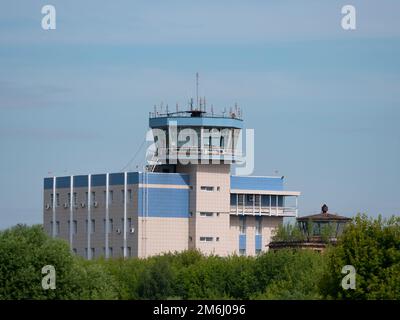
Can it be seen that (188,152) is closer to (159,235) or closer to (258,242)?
(159,235)

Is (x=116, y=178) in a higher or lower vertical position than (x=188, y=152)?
lower

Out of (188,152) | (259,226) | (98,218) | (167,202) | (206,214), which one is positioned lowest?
(259,226)

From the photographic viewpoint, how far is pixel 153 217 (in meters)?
162

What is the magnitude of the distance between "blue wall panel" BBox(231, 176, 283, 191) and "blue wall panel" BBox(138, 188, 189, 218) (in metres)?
7.23

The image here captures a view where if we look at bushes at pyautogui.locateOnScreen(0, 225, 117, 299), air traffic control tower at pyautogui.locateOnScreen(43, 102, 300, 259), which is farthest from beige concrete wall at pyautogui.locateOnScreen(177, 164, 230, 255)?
bushes at pyautogui.locateOnScreen(0, 225, 117, 299)

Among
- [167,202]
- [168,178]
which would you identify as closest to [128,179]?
[168,178]

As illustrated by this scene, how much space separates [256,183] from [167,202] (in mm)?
11317

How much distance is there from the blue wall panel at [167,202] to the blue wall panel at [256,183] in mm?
7231

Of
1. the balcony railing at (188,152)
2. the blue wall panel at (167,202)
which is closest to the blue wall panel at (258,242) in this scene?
the balcony railing at (188,152)

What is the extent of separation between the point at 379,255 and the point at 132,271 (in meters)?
38.6

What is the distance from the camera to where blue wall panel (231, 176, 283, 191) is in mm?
170875

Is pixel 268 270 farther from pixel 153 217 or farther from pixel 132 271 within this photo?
pixel 153 217

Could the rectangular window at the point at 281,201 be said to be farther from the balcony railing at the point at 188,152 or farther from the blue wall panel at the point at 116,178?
the blue wall panel at the point at 116,178

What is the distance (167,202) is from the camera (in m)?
164
